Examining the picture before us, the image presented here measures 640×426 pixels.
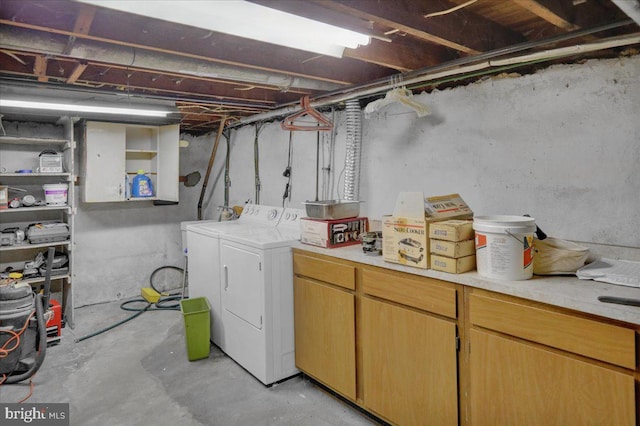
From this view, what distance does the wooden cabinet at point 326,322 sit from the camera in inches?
97.8

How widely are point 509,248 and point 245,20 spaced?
1.58 metres

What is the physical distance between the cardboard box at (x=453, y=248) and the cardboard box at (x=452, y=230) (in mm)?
20

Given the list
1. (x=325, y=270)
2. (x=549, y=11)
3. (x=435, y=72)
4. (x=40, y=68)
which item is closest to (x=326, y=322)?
(x=325, y=270)

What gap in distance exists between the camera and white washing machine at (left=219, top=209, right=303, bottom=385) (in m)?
2.82

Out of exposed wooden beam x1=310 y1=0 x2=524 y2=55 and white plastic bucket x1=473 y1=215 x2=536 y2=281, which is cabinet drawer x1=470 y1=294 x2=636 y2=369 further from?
exposed wooden beam x1=310 y1=0 x2=524 y2=55

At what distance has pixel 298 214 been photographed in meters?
3.50

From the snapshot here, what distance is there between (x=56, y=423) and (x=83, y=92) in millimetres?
2339

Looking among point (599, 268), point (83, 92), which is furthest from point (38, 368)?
point (599, 268)

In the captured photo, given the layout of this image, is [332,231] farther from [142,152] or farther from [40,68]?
[142,152]

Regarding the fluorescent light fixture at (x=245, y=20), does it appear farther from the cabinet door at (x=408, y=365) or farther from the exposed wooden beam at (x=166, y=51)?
the cabinet door at (x=408, y=365)

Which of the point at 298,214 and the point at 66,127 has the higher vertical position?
the point at 66,127

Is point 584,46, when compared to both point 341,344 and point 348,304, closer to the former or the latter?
point 348,304

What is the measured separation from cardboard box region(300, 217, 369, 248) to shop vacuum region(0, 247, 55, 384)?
217 centimetres

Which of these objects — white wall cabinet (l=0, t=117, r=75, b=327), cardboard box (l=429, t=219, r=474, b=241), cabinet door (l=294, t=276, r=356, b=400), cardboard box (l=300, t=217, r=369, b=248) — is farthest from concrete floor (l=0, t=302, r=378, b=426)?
cardboard box (l=429, t=219, r=474, b=241)
